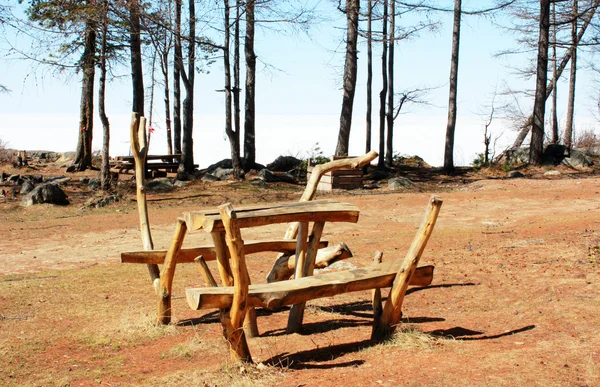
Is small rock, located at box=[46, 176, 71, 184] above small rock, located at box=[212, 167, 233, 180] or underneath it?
underneath

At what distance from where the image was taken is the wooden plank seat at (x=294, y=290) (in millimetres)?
5102

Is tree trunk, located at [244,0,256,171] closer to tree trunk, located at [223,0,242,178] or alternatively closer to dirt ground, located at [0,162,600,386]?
tree trunk, located at [223,0,242,178]

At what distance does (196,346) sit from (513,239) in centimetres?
632

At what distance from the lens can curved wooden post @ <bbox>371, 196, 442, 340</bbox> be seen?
5848 millimetres

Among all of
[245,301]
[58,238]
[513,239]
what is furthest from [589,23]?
[245,301]

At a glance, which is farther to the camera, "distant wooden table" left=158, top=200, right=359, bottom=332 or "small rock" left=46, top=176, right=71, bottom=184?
"small rock" left=46, top=176, right=71, bottom=184

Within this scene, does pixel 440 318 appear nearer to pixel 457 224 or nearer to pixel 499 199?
pixel 457 224

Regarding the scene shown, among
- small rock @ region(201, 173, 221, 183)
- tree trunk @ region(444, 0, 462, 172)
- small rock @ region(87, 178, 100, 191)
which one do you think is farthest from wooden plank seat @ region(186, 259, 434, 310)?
tree trunk @ region(444, 0, 462, 172)

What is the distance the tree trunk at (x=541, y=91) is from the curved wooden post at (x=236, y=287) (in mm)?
23981

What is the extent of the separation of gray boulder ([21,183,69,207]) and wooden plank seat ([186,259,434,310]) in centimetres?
1421

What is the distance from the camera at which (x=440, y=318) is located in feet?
22.6

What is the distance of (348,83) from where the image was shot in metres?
24.5

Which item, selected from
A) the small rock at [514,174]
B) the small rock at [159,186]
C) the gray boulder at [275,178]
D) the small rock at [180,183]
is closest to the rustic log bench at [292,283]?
the small rock at [159,186]

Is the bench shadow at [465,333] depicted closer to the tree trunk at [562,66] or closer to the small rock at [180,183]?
the small rock at [180,183]
